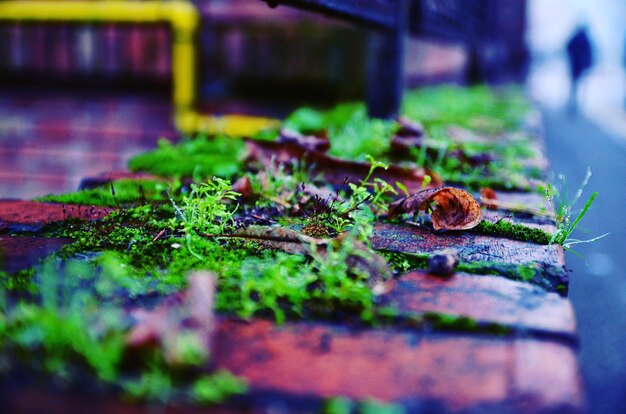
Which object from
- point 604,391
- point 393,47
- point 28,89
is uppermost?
point 393,47

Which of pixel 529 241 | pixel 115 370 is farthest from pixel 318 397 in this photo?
pixel 529 241

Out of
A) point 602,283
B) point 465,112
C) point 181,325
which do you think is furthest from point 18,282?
point 465,112

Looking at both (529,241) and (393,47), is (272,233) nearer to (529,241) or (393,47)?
(529,241)

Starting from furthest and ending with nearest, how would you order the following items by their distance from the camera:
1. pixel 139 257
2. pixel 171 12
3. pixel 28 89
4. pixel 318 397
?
pixel 28 89 < pixel 171 12 < pixel 139 257 < pixel 318 397

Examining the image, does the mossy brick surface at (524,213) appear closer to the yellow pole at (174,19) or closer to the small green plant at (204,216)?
the small green plant at (204,216)

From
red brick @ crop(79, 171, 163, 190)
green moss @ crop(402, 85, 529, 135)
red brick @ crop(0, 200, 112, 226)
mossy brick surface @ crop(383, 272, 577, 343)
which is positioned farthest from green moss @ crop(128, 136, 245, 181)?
green moss @ crop(402, 85, 529, 135)

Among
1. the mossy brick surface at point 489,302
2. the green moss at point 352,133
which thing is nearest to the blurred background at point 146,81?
the green moss at point 352,133

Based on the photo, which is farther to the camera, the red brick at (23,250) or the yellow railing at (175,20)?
the yellow railing at (175,20)
